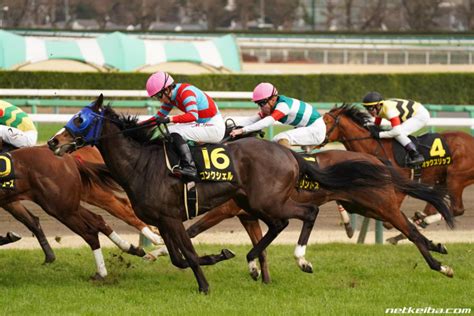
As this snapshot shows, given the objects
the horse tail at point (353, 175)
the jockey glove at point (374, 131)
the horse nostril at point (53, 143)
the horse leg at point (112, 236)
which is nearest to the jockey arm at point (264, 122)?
the horse tail at point (353, 175)

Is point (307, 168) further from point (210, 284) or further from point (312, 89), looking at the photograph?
point (312, 89)

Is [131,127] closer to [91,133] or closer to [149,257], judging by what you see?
[91,133]

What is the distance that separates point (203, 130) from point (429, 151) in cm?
304

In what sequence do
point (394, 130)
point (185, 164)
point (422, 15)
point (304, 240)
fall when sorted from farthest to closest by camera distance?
point (422, 15), point (394, 130), point (304, 240), point (185, 164)

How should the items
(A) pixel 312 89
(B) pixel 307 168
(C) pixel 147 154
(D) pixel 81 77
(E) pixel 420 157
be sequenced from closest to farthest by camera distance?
(C) pixel 147 154 → (B) pixel 307 168 → (E) pixel 420 157 → (D) pixel 81 77 → (A) pixel 312 89

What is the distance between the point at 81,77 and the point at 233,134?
16.8 m

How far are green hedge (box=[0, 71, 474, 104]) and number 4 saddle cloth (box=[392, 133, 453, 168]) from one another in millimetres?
14422

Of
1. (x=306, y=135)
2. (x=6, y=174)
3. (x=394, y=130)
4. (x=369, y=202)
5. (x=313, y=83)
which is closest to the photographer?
(x=6, y=174)

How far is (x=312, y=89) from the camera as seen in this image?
25984mm

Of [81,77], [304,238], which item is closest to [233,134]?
[304,238]

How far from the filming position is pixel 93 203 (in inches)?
335

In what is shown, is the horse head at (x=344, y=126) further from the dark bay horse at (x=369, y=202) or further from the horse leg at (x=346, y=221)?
the dark bay horse at (x=369, y=202)

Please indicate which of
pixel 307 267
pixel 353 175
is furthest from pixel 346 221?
pixel 307 267

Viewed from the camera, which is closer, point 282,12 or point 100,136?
point 100,136
